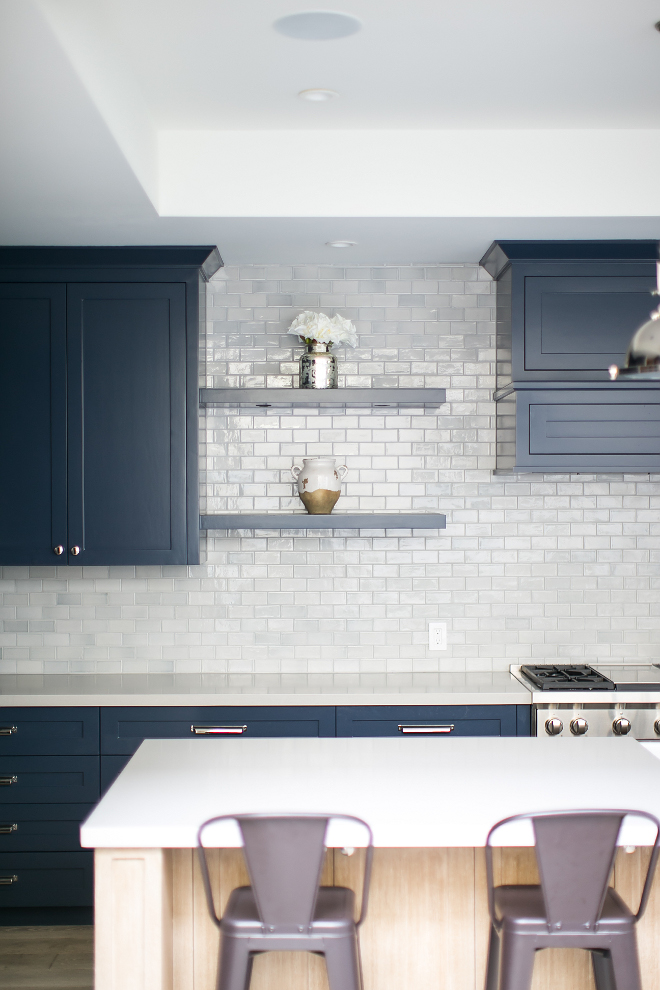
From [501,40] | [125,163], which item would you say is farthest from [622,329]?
[125,163]

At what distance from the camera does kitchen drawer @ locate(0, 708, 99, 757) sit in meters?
3.31

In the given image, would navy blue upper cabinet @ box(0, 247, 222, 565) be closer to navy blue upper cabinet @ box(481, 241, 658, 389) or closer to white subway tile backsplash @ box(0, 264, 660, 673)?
white subway tile backsplash @ box(0, 264, 660, 673)

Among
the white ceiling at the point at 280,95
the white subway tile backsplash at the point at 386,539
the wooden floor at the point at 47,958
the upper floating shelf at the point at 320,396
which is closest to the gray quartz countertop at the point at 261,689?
the white subway tile backsplash at the point at 386,539

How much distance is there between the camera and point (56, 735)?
331 cm

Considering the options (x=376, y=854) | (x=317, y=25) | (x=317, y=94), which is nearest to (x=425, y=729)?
(x=376, y=854)

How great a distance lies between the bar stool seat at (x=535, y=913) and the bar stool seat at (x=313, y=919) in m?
0.35

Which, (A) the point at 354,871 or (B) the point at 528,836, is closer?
(B) the point at 528,836

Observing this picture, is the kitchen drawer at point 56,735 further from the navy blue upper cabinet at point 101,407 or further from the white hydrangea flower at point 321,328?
the white hydrangea flower at point 321,328

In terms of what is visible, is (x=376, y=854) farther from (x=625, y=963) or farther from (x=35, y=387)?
(x=35, y=387)

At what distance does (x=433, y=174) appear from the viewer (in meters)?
3.10

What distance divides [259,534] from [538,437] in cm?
128

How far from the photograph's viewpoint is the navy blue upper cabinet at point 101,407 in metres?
3.44

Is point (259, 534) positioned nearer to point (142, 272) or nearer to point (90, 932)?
point (142, 272)

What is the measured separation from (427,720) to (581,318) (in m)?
1.74
